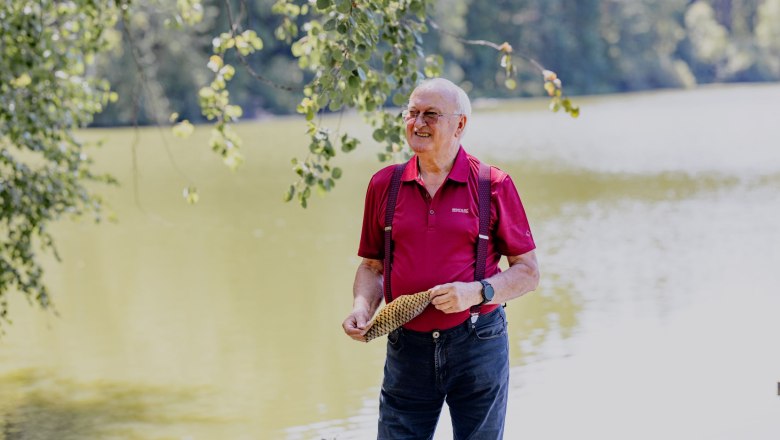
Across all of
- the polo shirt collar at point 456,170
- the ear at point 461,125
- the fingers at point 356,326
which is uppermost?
the ear at point 461,125

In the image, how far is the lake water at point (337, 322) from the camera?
7898 mm

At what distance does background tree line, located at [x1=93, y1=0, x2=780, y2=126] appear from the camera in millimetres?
48000

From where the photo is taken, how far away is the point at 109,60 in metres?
44.9

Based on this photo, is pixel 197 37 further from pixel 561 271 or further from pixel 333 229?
pixel 561 271

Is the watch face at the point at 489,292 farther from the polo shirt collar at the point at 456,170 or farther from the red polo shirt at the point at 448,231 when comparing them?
the polo shirt collar at the point at 456,170

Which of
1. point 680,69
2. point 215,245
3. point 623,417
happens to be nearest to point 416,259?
point 623,417

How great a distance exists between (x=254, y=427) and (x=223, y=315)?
370 centimetres

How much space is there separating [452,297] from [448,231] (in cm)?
23

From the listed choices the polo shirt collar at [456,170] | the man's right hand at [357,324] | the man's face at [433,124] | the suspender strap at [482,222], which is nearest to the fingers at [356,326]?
the man's right hand at [357,324]

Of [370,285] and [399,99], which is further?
[399,99]

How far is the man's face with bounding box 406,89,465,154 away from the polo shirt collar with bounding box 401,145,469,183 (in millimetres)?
56

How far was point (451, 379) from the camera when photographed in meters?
3.92

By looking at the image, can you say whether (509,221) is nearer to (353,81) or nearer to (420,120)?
(420,120)

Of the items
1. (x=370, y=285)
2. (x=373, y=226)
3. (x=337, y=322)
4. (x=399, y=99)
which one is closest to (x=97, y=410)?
(x=337, y=322)
